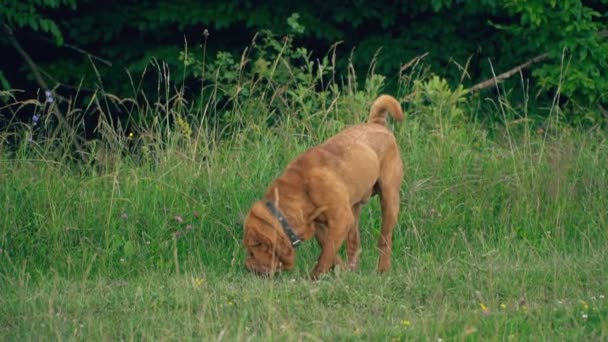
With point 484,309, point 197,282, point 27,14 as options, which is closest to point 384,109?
point 197,282

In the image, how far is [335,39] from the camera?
43.7 feet

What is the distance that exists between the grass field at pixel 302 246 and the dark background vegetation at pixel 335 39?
159cm

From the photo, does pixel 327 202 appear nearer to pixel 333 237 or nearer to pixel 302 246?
pixel 333 237

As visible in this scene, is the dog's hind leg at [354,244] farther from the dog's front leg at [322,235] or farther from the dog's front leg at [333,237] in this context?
the dog's front leg at [333,237]

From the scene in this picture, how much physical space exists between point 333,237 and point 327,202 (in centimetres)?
22

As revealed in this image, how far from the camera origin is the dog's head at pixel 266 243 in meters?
6.80

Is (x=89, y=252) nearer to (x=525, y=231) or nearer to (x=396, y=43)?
(x=525, y=231)

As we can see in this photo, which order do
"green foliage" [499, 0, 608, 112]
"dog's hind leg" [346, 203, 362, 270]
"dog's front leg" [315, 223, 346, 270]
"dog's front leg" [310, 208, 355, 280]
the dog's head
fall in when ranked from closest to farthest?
1. the dog's head
2. "dog's front leg" [310, 208, 355, 280]
3. "dog's front leg" [315, 223, 346, 270]
4. "dog's hind leg" [346, 203, 362, 270]
5. "green foliage" [499, 0, 608, 112]

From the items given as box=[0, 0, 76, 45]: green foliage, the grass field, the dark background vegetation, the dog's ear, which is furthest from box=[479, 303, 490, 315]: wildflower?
box=[0, 0, 76, 45]: green foliage

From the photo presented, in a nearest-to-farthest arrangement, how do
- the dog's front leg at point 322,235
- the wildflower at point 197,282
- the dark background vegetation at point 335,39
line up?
the wildflower at point 197,282, the dog's front leg at point 322,235, the dark background vegetation at point 335,39

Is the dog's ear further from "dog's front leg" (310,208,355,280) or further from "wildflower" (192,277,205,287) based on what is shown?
"wildflower" (192,277,205,287)

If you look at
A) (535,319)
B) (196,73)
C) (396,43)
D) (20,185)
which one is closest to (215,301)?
(535,319)

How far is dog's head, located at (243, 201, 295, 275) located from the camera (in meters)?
6.80

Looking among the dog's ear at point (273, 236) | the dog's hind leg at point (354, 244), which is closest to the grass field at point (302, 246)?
the dog's hind leg at point (354, 244)
